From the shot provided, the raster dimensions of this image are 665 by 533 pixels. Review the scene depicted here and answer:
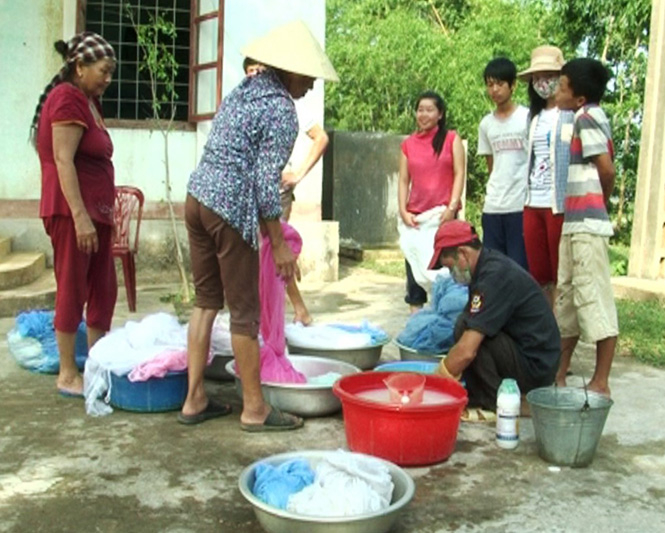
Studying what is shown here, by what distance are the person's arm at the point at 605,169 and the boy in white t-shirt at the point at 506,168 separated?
102 centimetres

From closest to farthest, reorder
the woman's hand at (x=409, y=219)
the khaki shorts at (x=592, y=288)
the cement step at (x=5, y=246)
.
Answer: the khaki shorts at (x=592, y=288), the woman's hand at (x=409, y=219), the cement step at (x=5, y=246)

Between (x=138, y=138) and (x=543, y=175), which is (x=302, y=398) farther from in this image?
(x=138, y=138)

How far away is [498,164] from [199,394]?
8.88 ft

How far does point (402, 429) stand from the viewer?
11.8ft

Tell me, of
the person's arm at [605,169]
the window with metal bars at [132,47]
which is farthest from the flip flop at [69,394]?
the window with metal bars at [132,47]

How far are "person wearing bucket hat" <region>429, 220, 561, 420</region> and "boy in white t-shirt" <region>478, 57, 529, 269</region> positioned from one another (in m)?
1.59

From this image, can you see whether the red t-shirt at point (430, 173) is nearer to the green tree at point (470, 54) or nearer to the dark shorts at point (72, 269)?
the dark shorts at point (72, 269)

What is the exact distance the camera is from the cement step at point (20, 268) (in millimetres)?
7180

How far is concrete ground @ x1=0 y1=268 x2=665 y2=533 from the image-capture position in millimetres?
3172

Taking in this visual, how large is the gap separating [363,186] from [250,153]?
7.95m

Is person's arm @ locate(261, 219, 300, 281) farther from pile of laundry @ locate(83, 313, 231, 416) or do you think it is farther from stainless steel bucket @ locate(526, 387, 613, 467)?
stainless steel bucket @ locate(526, 387, 613, 467)

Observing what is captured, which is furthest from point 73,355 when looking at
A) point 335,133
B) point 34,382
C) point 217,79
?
point 335,133

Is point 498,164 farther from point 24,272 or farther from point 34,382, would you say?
point 24,272

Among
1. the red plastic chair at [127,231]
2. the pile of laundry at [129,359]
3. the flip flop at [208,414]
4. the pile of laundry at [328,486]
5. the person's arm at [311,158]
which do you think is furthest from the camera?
the red plastic chair at [127,231]
